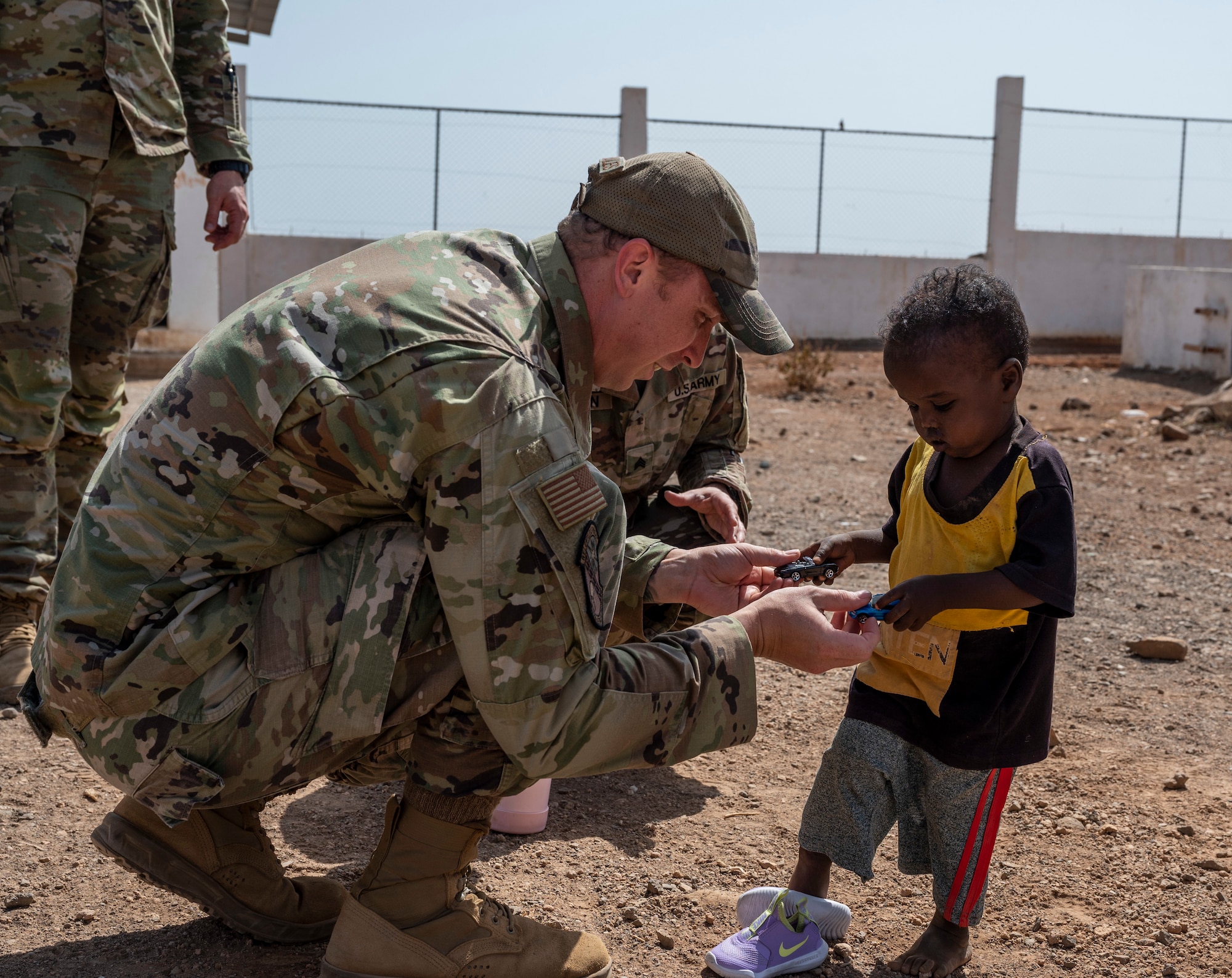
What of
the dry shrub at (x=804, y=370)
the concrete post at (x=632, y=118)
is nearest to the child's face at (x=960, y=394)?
the dry shrub at (x=804, y=370)

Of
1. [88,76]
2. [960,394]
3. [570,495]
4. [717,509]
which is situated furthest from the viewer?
[88,76]

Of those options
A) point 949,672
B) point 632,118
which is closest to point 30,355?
point 949,672

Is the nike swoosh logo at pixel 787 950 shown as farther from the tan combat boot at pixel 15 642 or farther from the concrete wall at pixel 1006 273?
the concrete wall at pixel 1006 273

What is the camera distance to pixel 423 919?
2.09 meters

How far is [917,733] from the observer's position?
2363 millimetres

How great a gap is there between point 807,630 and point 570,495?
555 mm

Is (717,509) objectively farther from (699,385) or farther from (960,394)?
(960,394)

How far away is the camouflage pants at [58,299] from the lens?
325 centimetres

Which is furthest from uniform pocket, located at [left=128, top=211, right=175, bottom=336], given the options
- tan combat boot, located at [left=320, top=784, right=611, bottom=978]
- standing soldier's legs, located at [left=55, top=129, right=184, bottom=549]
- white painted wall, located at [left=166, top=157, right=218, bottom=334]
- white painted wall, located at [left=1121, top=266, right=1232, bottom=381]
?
white painted wall, located at [left=1121, top=266, right=1232, bottom=381]

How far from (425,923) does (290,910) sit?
0.38m

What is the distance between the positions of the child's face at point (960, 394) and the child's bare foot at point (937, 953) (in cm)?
92

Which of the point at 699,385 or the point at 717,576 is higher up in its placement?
the point at 699,385

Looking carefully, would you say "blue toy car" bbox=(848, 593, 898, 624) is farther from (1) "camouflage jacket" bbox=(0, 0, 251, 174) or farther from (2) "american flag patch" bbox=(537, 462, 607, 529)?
(1) "camouflage jacket" bbox=(0, 0, 251, 174)

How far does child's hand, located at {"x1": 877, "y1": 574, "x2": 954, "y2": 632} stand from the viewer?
2189 mm
